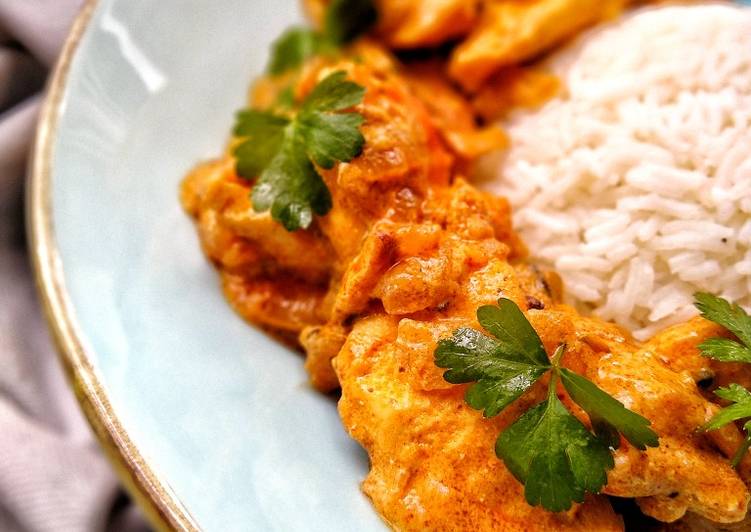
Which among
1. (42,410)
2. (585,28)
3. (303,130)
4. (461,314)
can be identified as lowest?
(42,410)

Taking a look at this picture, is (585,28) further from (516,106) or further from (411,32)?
(411,32)

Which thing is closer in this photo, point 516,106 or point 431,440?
point 431,440

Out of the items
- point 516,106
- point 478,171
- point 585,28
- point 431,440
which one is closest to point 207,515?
point 431,440

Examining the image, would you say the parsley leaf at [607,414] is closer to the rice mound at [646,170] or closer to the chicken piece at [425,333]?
the chicken piece at [425,333]

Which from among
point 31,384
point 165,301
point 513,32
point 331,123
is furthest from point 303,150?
point 31,384

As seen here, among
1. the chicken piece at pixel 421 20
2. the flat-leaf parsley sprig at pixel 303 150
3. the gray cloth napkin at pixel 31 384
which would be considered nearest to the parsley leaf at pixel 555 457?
the flat-leaf parsley sprig at pixel 303 150

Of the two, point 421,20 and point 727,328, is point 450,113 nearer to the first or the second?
point 421,20
